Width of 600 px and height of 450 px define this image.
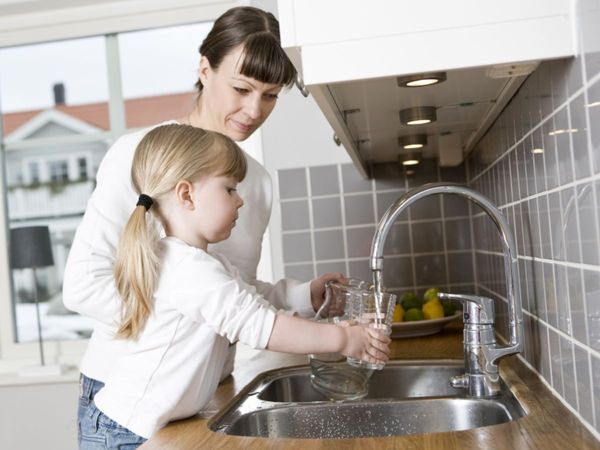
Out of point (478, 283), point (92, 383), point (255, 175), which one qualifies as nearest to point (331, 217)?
point (478, 283)

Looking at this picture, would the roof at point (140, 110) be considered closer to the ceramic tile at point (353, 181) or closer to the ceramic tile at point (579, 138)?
the ceramic tile at point (353, 181)

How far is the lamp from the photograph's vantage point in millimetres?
3105

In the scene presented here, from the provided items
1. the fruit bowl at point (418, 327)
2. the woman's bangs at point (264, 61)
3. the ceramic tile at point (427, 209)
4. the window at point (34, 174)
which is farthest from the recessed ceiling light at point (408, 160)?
the window at point (34, 174)

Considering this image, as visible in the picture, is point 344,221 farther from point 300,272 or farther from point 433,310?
point 433,310

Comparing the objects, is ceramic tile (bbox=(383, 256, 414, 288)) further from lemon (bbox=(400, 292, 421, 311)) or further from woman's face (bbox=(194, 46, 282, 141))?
woman's face (bbox=(194, 46, 282, 141))

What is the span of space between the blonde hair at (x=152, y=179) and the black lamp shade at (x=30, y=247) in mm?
2004

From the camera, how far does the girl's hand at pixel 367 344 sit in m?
1.20

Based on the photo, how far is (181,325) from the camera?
3.85 ft

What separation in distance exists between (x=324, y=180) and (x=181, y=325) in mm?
1408

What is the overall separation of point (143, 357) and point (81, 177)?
2.38 meters

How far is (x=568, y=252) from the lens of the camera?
0.94 m

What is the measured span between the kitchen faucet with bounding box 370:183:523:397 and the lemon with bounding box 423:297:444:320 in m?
0.86

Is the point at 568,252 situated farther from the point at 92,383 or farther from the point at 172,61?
the point at 172,61

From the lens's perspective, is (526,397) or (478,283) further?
(478,283)
